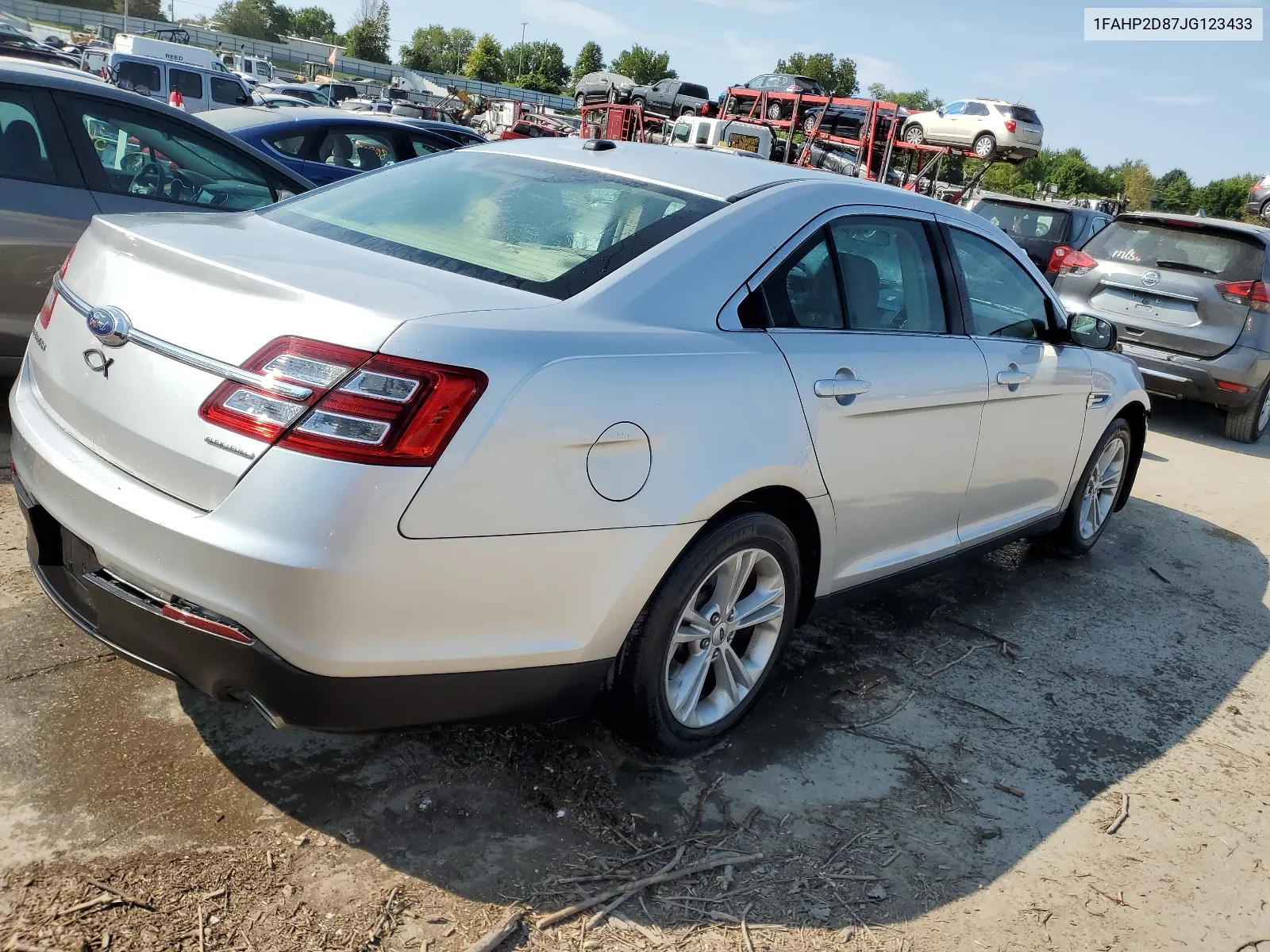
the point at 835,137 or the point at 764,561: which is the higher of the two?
the point at 835,137

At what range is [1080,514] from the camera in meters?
4.96

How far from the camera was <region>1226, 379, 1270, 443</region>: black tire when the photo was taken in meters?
8.29

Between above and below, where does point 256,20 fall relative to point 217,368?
above

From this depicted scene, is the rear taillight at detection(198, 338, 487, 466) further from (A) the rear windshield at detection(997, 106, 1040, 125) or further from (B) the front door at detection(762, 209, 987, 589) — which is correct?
(A) the rear windshield at detection(997, 106, 1040, 125)

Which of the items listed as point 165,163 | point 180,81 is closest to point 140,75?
point 180,81

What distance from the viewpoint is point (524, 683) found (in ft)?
7.66

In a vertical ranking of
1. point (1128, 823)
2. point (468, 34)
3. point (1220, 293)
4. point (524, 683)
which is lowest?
point (1128, 823)

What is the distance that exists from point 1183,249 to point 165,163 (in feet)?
24.3

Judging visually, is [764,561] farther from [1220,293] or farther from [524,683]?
[1220,293]

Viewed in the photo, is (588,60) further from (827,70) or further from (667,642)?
(667,642)

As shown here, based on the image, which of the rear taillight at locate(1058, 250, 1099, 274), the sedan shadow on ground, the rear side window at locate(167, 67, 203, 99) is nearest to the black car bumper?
the sedan shadow on ground

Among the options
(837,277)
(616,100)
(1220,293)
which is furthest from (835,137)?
(837,277)

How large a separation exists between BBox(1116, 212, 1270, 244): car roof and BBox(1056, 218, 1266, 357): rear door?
0.8 inches

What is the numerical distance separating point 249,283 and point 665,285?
38.5 inches
